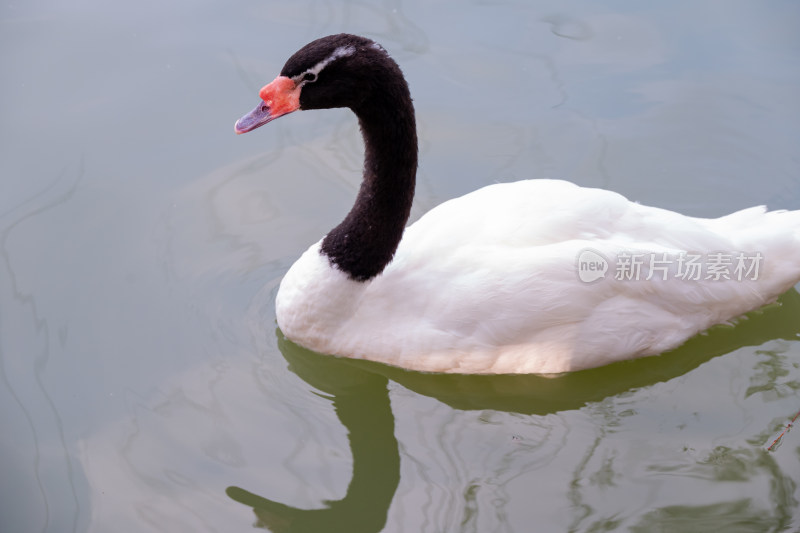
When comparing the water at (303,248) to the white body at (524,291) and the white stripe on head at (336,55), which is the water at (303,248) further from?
the white stripe on head at (336,55)

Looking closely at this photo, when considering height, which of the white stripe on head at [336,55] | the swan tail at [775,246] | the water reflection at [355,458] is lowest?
the water reflection at [355,458]

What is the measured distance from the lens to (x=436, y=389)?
5016 millimetres

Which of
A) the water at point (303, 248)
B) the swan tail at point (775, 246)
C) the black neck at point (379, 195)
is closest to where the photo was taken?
the water at point (303, 248)

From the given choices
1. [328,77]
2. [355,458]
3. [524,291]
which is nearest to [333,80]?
[328,77]

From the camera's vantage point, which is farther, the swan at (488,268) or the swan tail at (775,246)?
the swan tail at (775,246)

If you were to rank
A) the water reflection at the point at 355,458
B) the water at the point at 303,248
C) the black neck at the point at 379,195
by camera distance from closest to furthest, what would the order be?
1. the water reflection at the point at 355,458
2. the water at the point at 303,248
3. the black neck at the point at 379,195

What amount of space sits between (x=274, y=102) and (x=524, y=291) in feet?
4.73

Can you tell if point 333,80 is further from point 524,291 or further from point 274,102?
point 524,291

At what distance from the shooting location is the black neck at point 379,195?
466 cm

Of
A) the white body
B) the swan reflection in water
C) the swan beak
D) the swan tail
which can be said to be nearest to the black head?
the swan beak

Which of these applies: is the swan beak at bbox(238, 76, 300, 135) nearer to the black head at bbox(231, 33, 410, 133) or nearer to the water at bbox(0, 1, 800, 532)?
the black head at bbox(231, 33, 410, 133)

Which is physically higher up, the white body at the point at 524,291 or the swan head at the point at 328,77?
the swan head at the point at 328,77

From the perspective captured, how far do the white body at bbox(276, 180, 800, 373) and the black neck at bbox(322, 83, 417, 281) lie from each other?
86mm

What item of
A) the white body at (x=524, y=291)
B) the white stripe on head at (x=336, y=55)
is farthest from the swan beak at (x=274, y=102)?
the white body at (x=524, y=291)
